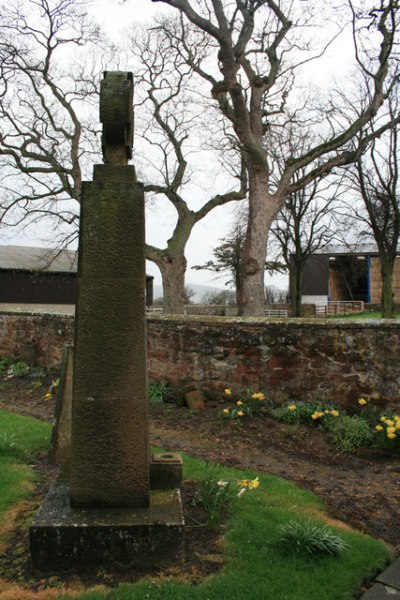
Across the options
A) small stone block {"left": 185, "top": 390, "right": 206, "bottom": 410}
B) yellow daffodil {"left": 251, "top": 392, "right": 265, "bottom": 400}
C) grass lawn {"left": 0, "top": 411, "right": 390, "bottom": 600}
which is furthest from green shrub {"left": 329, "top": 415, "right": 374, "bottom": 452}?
small stone block {"left": 185, "top": 390, "right": 206, "bottom": 410}

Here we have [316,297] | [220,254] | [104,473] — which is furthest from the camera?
[316,297]

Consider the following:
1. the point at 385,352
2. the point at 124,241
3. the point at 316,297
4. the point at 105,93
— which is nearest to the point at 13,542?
the point at 124,241

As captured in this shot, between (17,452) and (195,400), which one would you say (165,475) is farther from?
(195,400)

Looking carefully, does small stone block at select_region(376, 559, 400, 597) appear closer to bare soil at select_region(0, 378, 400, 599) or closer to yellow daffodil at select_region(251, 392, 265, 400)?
bare soil at select_region(0, 378, 400, 599)

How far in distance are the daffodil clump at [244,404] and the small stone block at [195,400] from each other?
0.45 metres

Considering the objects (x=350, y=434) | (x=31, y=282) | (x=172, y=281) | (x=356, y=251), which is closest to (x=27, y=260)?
(x=31, y=282)

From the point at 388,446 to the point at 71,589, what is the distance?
4.78 metres

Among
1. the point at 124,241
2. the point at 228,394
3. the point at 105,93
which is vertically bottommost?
the point at 228,394

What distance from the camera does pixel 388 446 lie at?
21.2 ft

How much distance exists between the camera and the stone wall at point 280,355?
7.41 m

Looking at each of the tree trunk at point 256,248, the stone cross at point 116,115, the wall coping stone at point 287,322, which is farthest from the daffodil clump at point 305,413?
the tree trunk at point 256,248

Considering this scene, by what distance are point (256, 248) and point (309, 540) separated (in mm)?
10991

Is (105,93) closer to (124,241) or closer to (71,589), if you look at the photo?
→ (124,241)

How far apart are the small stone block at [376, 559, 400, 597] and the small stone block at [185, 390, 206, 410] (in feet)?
16.2
